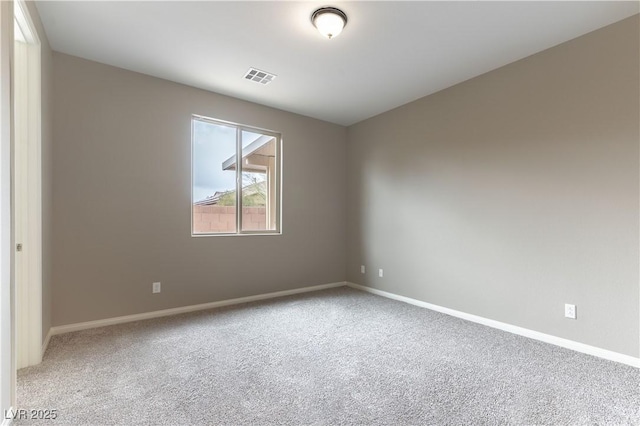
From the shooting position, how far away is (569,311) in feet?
8.60

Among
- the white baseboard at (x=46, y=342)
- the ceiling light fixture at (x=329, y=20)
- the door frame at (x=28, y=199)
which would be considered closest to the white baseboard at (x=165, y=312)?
the white baseboard at (x=46, y=342)

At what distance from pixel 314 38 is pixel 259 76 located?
94 cm

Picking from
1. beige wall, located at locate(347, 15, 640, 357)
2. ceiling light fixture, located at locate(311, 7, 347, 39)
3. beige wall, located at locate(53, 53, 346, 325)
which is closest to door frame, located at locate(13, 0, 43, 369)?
beige wall, located at locate(53, 53, 346, 325)

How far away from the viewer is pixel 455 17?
2354 mm

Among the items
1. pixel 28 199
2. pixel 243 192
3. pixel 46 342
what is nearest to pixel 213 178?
pixel 243 192

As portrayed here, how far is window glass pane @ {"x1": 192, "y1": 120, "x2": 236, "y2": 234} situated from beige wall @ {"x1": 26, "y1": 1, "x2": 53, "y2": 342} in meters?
1.33

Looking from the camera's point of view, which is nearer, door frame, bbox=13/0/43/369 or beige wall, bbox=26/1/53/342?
door frame, bbox=13/0/43/369

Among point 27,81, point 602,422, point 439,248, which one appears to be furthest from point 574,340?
point 27,81

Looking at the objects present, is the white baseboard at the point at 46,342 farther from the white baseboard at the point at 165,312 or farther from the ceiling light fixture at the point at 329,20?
the ceiling light fixture at the point at 329,20

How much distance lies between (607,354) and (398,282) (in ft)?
6.96

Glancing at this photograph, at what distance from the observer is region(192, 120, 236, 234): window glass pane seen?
374 centimetres

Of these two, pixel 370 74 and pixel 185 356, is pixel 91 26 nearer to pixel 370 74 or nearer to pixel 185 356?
pixel 370 74

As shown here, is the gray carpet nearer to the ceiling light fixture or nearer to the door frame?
the door frame

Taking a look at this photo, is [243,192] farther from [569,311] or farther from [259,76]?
[569,311]
